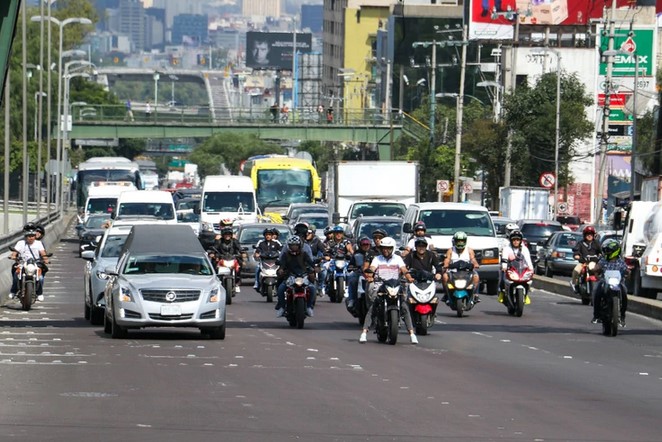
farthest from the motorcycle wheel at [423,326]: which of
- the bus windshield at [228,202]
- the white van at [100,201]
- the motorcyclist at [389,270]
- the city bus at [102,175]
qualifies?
the city bus at [102,175]

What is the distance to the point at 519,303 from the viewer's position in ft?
107

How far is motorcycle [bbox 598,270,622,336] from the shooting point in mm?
27072

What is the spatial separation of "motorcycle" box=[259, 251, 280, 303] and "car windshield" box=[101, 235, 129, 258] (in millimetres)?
4456

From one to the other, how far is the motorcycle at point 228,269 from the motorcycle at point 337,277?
2.11 metres

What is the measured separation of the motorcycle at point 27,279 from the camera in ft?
106

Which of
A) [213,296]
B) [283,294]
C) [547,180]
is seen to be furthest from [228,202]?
[213,296]

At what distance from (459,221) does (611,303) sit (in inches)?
498

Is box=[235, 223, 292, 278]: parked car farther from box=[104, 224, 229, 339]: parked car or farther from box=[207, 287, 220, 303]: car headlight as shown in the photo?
box=[207, 287, 220, 303]: car headlight

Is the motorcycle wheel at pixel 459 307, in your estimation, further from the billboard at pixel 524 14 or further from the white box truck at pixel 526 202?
the billboard at pixel 524 14

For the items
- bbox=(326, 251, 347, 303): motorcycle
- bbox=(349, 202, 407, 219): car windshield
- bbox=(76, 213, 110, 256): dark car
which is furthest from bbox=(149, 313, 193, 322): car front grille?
bbox=(76, 213, 110, 256): dark car

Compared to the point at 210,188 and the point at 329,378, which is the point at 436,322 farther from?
the point at 210,188

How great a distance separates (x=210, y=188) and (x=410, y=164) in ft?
29.6

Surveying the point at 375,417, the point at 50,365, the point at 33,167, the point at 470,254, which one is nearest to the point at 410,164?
the point at 470,254

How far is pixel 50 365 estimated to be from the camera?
20.2 m
